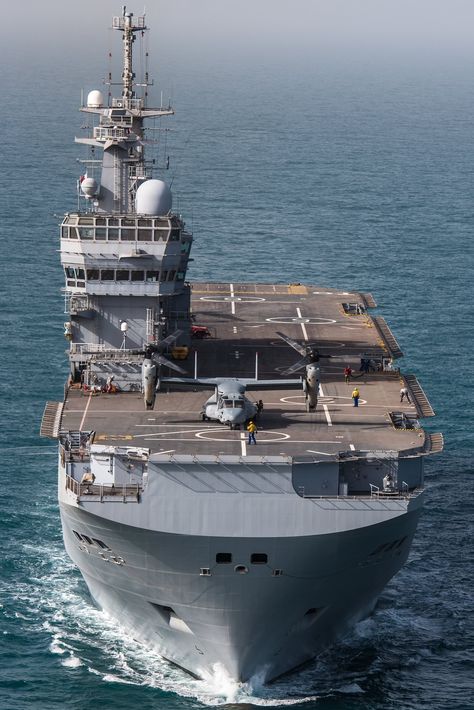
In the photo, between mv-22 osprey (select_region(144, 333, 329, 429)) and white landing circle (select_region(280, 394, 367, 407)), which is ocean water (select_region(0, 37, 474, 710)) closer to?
white landing circle (select_region(280, 394, 367, 407))

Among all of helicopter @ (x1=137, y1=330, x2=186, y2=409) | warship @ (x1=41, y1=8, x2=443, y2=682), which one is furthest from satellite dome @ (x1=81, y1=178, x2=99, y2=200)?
helicopter @ (x1=137, y1=330, x2=186, y2=409)

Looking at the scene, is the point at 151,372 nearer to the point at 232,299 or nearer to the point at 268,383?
the point at 268,383

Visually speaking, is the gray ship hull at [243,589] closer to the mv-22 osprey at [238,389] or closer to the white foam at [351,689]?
the white foam at [351,689]

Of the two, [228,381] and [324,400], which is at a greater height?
[228,381]

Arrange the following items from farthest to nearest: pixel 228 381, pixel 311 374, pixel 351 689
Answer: pixel 311 374
pixel 228 381
pixel 351 689

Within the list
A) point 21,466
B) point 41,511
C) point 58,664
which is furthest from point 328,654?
point 21,466

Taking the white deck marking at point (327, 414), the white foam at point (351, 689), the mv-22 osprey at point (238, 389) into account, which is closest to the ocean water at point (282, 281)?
the white foam at point (351, 689)

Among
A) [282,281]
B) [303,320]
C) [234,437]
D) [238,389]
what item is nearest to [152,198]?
[238,389]
